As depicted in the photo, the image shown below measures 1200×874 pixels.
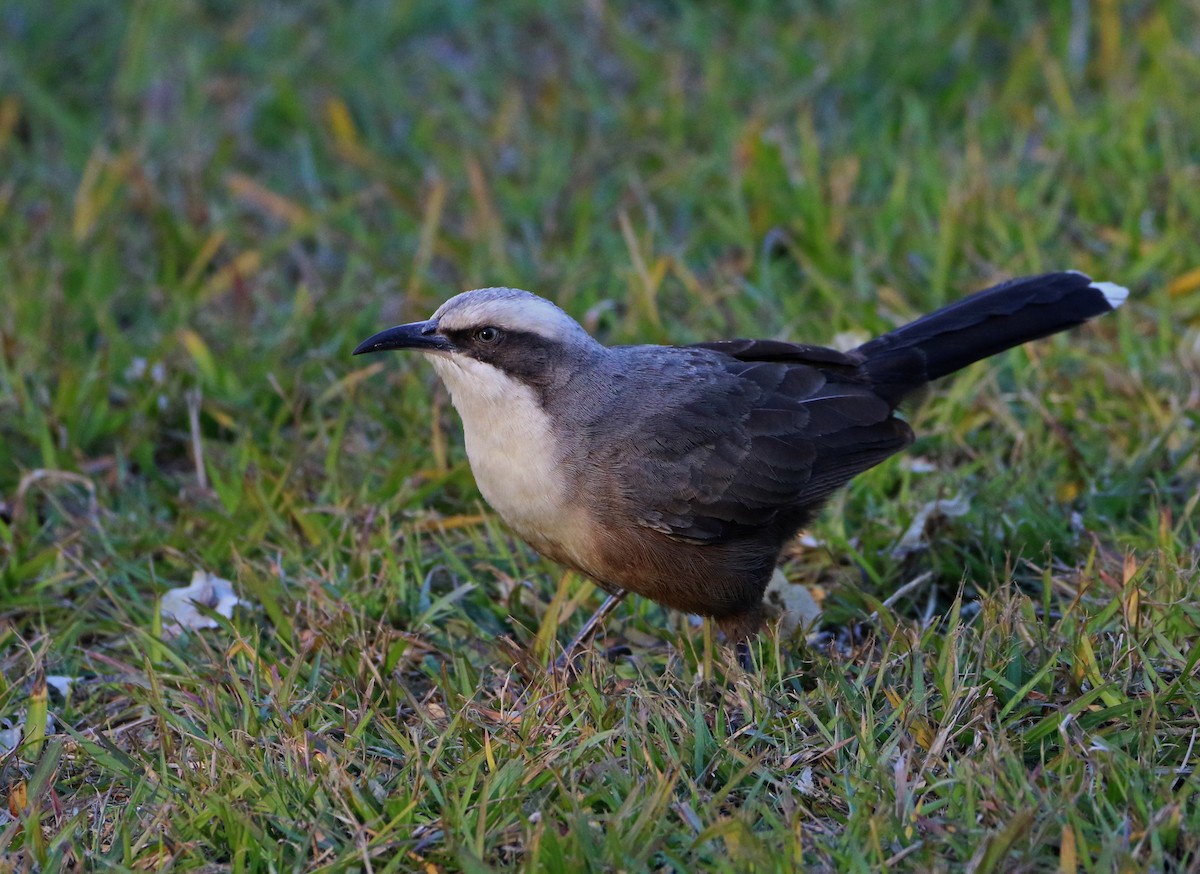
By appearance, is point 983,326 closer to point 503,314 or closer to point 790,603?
point 790,603

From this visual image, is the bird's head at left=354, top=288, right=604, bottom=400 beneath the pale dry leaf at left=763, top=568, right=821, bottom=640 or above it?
above

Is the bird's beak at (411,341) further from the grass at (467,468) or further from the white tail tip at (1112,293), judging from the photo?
the white tail tip at (1112,293)

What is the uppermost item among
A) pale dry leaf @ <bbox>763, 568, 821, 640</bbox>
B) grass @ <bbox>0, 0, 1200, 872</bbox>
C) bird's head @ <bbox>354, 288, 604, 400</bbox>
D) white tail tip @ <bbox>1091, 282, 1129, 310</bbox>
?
bird's head @ <bbox>354, 288, 604, 400</bbox>

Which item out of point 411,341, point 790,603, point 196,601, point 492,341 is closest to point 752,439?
point 790,603

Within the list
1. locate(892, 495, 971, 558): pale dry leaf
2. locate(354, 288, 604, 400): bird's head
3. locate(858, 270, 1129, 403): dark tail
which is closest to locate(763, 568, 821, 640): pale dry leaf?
locate(892, 495, 971, 558): pale dry leaf

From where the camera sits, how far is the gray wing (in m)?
4.51

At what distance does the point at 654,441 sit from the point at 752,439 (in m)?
0.37

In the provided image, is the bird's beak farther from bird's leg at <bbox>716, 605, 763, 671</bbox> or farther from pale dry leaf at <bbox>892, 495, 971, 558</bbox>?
pale dry leaf at <bbox>892, 495, 971, 558</bbox>

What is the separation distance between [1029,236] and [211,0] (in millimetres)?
5422

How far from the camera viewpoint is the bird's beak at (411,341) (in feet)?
14.9

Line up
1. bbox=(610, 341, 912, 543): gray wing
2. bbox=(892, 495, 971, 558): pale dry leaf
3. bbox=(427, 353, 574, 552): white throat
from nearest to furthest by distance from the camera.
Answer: bbox=(427, 353, 574, 552): white throat → bbox=(610, 341, 912, 543): gray wing → bbox=(892, 495, 971, 558): pale dry leaf

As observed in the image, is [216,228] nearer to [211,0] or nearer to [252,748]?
[211,0]

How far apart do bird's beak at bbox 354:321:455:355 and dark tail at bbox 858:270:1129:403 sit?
61.2 inches

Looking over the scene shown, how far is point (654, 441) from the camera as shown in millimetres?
4539
